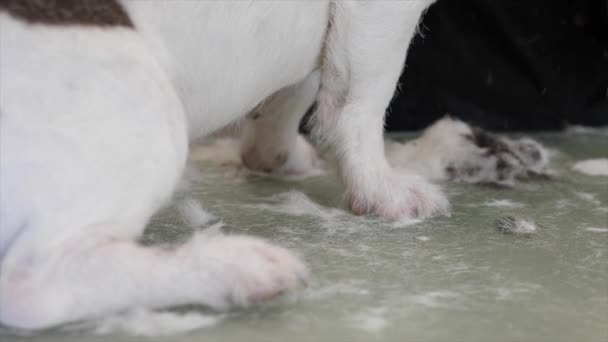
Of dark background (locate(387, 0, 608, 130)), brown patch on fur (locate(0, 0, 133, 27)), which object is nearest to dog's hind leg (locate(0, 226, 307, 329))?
brown patch on fur (locate(0, 0, 133, 27))

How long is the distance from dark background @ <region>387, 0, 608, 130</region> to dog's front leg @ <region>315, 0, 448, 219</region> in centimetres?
176

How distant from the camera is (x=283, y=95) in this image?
2.68m

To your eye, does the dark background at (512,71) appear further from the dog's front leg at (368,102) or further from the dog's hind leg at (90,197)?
the dog's hind leg at (90,197)

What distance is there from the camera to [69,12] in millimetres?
1598

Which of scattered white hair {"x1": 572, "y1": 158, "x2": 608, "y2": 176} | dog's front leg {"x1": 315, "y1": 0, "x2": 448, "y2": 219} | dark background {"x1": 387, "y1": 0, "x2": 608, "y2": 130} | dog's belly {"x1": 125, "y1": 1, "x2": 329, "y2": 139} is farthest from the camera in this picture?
dark background {"x1": 387, "y1": 0, "x2": 608, "y2": 130}

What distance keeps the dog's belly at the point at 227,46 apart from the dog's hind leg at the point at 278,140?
52 centimetres

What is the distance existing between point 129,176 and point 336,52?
888 millimetres

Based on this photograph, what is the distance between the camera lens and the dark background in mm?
4020

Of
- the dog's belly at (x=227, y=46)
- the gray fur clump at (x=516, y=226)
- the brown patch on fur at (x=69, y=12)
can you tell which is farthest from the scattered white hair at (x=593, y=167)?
the brown patch on fur at (x=69, y=12)

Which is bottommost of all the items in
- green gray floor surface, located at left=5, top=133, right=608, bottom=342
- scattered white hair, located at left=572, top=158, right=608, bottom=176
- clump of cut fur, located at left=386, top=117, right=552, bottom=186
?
green gray floor surface, located at left=5, top=133, right=608, bottom=342

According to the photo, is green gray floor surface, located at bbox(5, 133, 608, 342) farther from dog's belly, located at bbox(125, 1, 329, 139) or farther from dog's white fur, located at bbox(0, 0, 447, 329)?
dog's belly, located at bbox(125, 1, 329, 139)

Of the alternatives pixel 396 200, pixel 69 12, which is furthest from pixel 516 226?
pixel 69 12

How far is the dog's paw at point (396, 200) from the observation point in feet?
7.38

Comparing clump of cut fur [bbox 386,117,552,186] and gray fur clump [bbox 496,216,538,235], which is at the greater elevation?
clump of cut fur [bbox 386,117,552,186]
